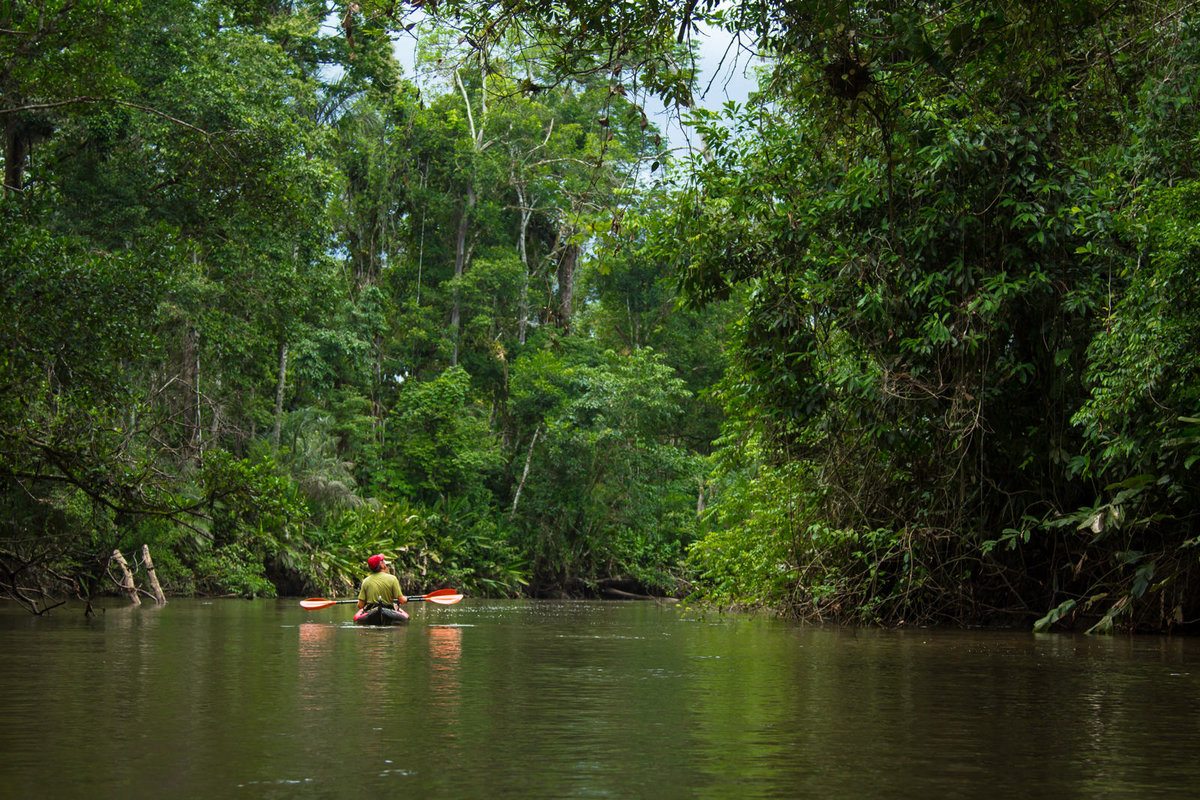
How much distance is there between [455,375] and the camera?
129 feet

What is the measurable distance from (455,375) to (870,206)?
2761cm

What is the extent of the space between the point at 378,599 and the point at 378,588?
32cm

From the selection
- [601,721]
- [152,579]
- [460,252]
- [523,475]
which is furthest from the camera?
[460,252]

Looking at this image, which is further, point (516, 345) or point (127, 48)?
point (516, 345)

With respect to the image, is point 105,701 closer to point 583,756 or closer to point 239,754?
point 239,754

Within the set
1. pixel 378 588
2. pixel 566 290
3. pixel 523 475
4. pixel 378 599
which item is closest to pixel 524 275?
pixel 566 290

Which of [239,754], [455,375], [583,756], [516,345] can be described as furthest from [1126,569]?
[516,345]

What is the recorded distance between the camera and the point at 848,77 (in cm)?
689

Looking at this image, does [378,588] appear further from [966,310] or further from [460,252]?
[460,252]

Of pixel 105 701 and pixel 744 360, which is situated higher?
pixel 744 360

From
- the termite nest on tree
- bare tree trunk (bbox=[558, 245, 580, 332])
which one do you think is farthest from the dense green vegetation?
bare tree trunk (bbox=[558, 245, 580, 332])

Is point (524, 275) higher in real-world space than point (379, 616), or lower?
higher

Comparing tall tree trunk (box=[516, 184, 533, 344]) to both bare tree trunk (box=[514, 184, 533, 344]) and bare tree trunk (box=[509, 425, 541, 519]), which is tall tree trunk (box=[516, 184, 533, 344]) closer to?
bare tree trunk (box=[514, 184, 533, 344])

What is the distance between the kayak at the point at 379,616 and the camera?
1475 centimetres
